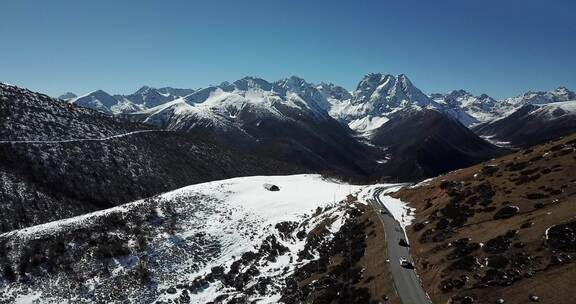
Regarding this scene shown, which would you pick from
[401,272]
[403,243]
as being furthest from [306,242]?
[401,272]

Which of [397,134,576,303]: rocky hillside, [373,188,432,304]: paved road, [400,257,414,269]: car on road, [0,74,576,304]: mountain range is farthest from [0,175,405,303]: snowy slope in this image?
[397,134,576,303]: rocky hillside

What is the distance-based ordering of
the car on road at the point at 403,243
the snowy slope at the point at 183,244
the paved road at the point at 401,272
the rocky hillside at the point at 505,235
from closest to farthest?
the rocky hillside at the point at 505,235 → the paved road at the point at 401,272 → the car on road at the point at 403,243 → the snowy slope at the point at 183,244

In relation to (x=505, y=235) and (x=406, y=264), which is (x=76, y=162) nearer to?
(x=406, y=264)

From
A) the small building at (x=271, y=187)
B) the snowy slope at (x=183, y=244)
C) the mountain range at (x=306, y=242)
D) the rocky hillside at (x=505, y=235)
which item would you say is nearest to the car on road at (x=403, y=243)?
the mountain range at (x=306, y=242)

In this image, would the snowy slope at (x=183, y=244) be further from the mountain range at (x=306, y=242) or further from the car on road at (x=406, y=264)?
the car on road at (x=406, y=264)

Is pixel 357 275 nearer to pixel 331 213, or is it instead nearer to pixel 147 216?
pixel 331 213

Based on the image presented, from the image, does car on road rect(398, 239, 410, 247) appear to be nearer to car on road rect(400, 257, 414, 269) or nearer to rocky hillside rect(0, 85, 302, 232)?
car on road rect(400, 257, 414, 269)
